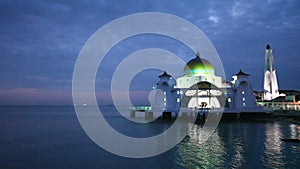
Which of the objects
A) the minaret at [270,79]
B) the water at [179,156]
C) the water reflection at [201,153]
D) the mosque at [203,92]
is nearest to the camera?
the water reflection at [201,153]

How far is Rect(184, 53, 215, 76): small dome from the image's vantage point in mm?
60656

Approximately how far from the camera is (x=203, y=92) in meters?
56.0

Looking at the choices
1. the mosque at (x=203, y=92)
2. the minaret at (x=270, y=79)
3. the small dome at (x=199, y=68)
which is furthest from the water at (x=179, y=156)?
the minaret at (x=270, y=79)

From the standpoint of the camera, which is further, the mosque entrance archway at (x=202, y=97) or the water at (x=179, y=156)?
the mosque entrance archway at (x=202, y=97)

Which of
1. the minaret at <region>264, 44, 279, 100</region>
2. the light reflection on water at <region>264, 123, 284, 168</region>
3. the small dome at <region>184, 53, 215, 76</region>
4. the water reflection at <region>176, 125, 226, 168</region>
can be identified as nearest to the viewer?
the light reflection on water at <region>264, 123, 284, 168</region>

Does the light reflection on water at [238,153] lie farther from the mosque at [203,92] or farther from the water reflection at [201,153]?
the mosque at [203,92]

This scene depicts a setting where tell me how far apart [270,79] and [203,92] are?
2987cm

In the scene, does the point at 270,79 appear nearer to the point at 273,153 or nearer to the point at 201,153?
the point at 273,153

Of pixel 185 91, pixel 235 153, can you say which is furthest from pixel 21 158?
pixel 185 91

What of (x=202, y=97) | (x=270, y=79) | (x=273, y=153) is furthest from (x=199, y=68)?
(x=273, y=153)

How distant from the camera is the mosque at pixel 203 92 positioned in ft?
176

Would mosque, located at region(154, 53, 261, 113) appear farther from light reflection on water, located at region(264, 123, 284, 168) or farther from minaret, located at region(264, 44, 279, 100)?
minaret, located at region(264, 44, 279, 100)

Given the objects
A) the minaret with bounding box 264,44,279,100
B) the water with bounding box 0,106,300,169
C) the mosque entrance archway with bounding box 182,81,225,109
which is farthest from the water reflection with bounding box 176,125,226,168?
the minaret with bounding box 264,44,279,100

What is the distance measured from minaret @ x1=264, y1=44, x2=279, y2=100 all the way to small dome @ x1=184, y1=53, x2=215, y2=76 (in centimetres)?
2239
